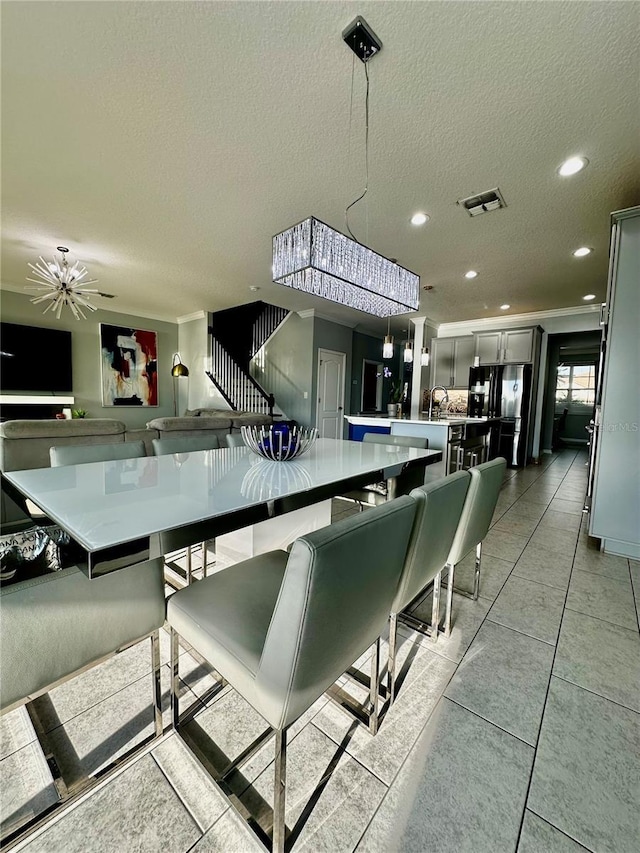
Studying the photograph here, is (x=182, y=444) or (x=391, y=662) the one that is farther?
(x=182, y=444)

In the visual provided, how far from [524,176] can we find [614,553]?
9.45 ft

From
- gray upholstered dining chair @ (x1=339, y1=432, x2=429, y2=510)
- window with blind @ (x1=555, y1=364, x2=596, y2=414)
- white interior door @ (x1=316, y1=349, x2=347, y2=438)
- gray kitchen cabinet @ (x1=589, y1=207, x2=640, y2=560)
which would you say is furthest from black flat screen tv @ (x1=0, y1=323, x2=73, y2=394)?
window with blind @ (x1=555, y1=364, x2=596, y2=414)

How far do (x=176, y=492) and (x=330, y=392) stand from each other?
567 centimetres

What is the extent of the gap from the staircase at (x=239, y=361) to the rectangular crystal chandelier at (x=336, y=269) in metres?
4.04

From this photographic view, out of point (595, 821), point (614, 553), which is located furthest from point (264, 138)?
point (614, 553)

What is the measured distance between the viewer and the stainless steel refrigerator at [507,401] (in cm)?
579

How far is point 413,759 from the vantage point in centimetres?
112

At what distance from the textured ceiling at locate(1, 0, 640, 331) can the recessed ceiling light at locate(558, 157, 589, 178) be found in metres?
0.06

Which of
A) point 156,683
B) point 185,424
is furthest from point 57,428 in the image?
point 156,683

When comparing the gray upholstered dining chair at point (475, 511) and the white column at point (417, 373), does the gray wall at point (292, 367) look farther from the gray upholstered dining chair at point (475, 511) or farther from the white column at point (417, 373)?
the gray upholstered dining chair at point (475, 511)

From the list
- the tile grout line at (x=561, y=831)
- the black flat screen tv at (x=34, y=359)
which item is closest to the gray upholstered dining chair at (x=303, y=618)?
the tile grout line at (x=561, y=831)

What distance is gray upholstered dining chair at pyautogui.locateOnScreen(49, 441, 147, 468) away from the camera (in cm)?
197

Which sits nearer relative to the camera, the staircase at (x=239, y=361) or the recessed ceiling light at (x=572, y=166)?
the recessed ceiling light at (x=572, y=166)

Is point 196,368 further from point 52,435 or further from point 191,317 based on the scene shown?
point 52,435
